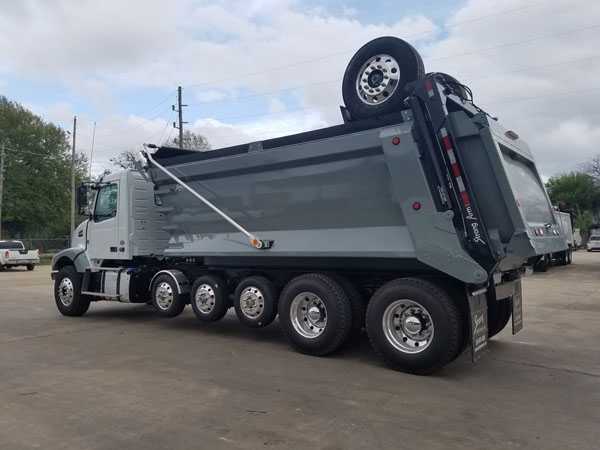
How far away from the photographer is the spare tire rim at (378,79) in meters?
5.96

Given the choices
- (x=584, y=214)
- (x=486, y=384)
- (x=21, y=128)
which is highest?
(x=21, y=128)

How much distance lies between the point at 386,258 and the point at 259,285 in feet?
6.67

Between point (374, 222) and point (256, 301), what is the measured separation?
2199mm

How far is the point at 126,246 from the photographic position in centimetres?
903

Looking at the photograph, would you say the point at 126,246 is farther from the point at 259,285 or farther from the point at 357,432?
the point at 357,432

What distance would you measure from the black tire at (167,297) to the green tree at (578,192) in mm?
62451

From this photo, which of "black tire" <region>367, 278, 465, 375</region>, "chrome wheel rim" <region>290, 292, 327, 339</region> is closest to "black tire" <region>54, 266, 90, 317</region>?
"chrome wheel rim" <region>290, 292, 327, 339</region>

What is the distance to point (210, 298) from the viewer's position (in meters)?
7.81

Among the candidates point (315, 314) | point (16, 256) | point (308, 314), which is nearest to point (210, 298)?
point (308, 314)

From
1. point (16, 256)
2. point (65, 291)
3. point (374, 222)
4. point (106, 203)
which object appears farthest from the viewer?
point (16, 256)

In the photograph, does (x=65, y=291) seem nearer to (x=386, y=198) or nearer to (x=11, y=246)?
(x=386, y=198)

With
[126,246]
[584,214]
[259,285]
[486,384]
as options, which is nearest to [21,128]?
[126,246]

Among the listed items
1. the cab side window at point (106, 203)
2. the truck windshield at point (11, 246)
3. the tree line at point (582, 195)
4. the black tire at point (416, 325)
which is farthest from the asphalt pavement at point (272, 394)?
the tree line at point (582, 195)

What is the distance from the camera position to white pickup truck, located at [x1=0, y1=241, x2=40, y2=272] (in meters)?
24.9
